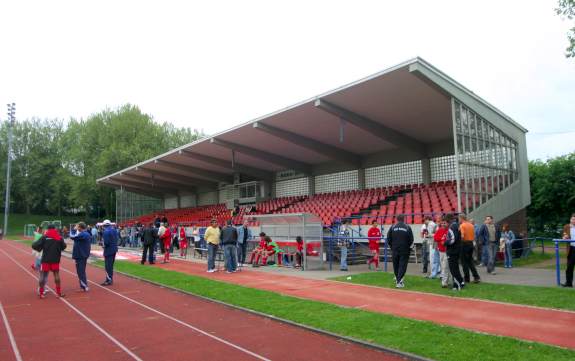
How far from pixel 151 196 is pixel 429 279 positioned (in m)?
46.8

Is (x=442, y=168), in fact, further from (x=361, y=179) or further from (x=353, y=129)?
(x=361, y=179)

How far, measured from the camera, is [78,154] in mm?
54969

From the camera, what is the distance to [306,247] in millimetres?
15672

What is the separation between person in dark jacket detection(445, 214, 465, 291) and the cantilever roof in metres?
6.57

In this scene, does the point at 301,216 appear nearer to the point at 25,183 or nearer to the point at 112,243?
the point at 112,243

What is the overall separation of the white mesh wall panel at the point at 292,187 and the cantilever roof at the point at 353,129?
1.25 m

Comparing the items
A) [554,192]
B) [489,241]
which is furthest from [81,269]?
[554,192]

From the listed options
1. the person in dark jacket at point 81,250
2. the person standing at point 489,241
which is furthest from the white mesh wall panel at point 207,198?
the person standing at point 489,241

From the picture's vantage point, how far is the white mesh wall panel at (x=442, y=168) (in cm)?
2262

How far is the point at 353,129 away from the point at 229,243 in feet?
32.8

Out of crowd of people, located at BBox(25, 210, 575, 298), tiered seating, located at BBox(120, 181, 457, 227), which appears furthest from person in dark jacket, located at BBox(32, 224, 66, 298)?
tiered seating, located at BBox(120, 181, 457, 227)

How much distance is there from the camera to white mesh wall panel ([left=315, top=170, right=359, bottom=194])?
92.8 ft

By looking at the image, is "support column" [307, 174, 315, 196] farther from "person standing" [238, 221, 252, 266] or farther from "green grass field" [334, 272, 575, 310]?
"green grass field" [334, 272, 575, 310]

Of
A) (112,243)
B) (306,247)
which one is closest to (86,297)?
(112,243)
